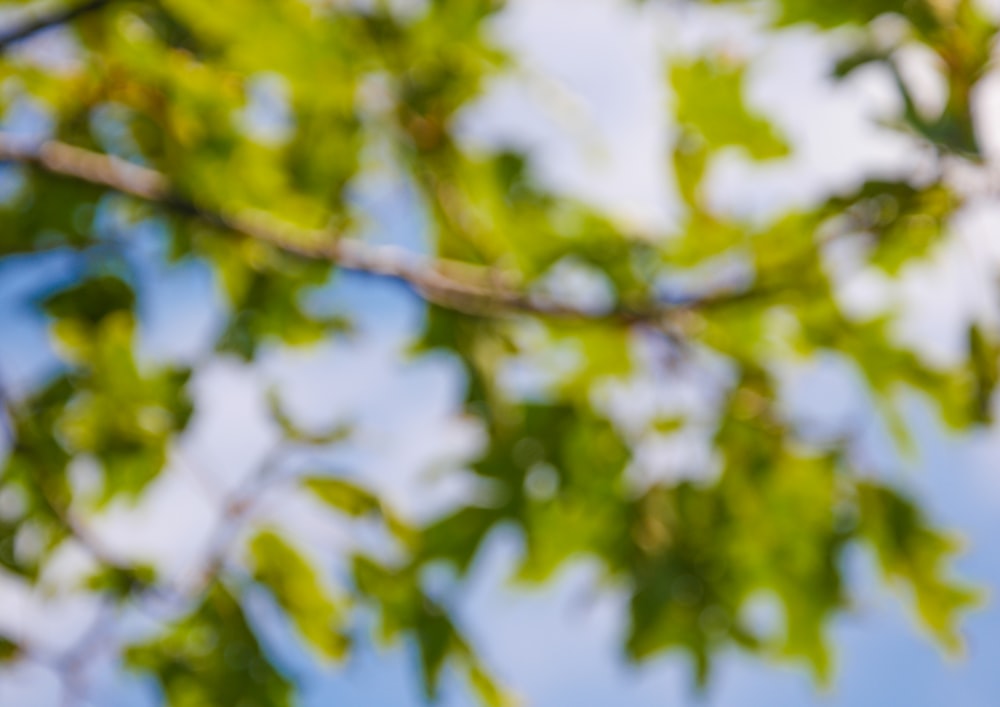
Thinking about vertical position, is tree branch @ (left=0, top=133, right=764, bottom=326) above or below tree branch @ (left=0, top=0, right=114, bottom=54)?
below

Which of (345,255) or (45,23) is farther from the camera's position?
(345,255)

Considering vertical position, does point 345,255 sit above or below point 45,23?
below

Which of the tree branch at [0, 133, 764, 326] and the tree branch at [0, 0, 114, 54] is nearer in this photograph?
the tree branch at [0, 0, 114, 54]

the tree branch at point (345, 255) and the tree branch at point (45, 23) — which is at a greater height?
the tree branch at point (45, 23)

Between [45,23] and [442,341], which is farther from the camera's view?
[442,341]

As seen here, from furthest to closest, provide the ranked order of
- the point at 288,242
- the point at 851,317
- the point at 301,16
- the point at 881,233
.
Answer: the point at 851,317, the point at 288,242, the point at 301,16, the point at 881,233

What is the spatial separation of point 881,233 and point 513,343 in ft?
2.33

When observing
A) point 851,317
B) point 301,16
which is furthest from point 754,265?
point 301,16

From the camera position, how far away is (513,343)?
2084mm

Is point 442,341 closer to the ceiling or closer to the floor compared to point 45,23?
closer to the floor

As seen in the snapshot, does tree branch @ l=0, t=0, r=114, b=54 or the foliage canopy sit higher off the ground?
tree branch @ l=0, t=0, r=114, b=54

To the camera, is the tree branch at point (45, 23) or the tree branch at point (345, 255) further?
the tree branch at point (345, 255)

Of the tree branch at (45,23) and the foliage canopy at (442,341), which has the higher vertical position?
the tree branch at (45,23)

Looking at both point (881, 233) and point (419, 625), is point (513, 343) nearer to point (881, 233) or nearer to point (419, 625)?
point (419, 625)
